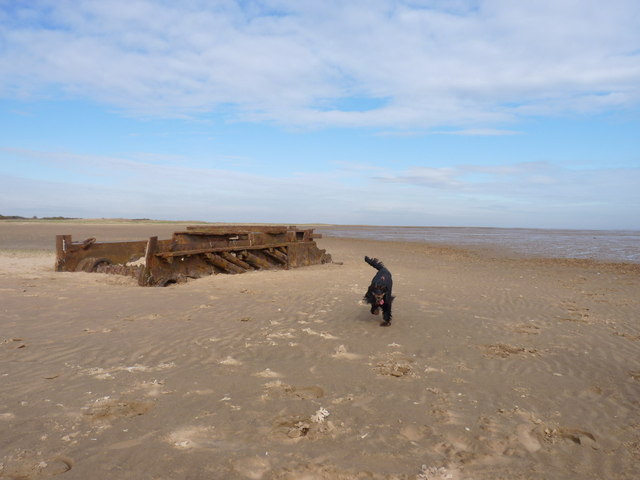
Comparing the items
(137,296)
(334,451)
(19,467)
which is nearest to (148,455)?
(19,467)

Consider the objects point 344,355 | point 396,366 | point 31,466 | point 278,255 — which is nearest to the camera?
point 31,466

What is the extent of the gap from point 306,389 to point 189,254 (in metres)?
7.69

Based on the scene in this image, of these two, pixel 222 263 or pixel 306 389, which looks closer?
pixel 306 389

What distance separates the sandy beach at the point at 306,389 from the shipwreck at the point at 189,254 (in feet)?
6.02

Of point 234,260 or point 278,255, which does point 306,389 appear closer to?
point 234,260

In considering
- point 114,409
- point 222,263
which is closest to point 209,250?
point 222,263

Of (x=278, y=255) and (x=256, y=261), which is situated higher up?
(x=278, y=255)

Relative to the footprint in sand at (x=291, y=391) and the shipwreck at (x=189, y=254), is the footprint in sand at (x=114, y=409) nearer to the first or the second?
the footprint in sand at (x=291, y=391)

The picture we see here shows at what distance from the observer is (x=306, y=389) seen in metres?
4.21

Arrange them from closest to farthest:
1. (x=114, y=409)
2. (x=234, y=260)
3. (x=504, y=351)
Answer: (x=114, y=409), (x=504, y=351), (x=234, y=260)

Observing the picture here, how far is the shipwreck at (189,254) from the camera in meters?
10.4

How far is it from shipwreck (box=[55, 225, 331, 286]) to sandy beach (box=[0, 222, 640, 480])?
1.84 m

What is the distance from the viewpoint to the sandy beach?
295cm

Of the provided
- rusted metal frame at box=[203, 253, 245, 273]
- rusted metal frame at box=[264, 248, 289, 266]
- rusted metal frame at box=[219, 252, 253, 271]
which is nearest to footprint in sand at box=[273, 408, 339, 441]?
rusted metal frame at box=[203, 253, 245, 273]
